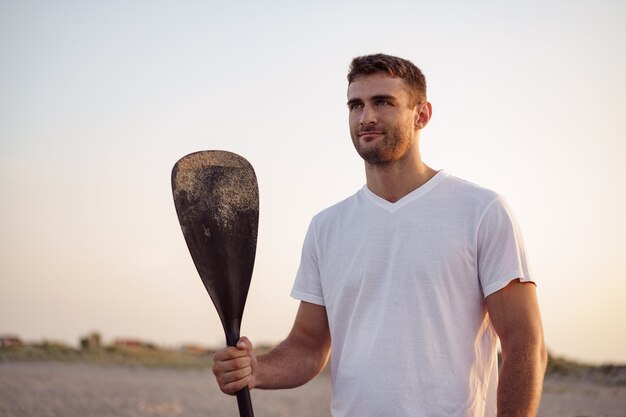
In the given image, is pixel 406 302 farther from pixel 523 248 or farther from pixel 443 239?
pixel 523 248

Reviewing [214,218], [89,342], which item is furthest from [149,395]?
[214,218]

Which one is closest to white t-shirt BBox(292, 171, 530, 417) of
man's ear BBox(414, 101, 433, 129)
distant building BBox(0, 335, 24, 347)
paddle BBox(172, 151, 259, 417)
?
man's ear BBox(414, 101, 433, 129)

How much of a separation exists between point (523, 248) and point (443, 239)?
308mm

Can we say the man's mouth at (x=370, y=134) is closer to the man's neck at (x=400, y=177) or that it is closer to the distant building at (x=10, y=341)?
the man's neck at (x=400, y=177)

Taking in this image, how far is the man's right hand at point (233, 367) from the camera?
3.27 m

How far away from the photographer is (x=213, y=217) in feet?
12.2

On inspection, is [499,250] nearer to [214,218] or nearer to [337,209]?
[337,209]

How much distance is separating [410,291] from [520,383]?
0.54m

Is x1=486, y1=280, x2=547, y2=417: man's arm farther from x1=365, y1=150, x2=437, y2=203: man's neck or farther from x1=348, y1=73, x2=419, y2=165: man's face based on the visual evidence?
x1=348, y1=73, x2=419, y2=165: man's face

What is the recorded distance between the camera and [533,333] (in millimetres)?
3152

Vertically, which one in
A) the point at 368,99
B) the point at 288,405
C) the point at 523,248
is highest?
the point at 368,99

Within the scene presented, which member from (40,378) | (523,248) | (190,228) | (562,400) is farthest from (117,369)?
(523,248)

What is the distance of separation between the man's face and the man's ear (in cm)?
5

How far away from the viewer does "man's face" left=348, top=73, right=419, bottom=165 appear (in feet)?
11.6
